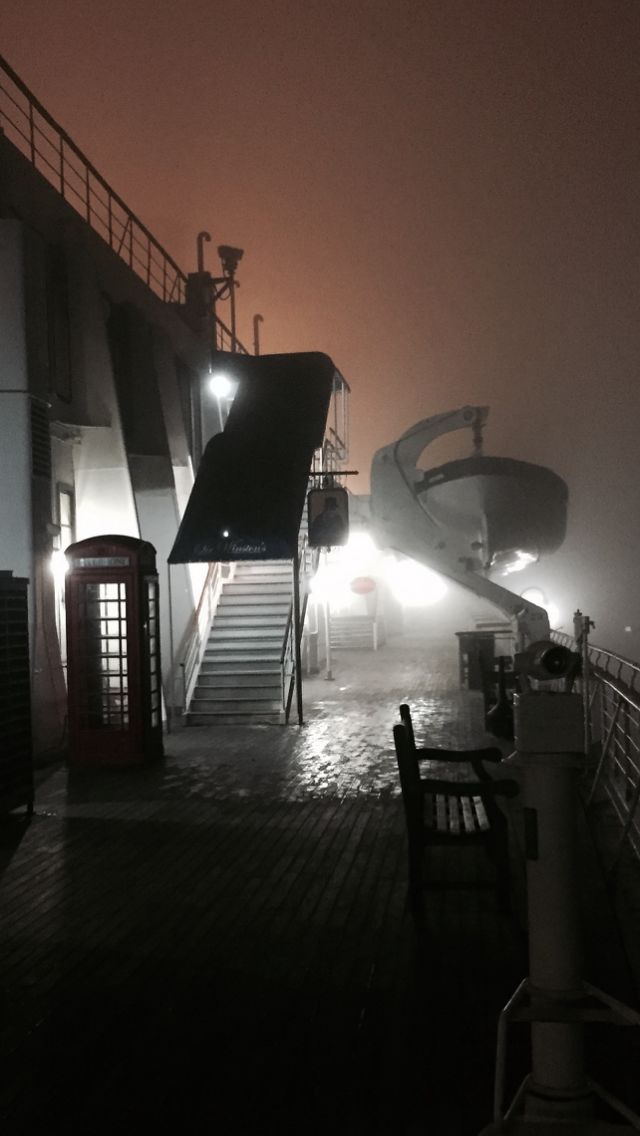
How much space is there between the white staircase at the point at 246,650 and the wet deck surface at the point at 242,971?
5812 mm

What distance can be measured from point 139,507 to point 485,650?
306 inches

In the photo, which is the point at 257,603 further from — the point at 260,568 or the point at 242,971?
the point at 242,971

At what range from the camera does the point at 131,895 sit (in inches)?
254

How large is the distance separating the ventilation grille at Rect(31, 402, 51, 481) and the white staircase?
5178 millimetres

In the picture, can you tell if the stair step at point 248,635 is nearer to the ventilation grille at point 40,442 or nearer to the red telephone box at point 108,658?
the red telephone box at point 108,658

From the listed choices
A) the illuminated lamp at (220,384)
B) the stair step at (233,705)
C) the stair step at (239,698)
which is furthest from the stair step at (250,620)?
the illuminated lamp at (220,384)

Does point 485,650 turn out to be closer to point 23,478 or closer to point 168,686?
point 168,686

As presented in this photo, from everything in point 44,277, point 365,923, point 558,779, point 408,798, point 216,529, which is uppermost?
point 44,277

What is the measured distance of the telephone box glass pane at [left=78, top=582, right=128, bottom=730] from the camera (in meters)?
11.6

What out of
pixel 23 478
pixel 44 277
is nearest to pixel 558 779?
pixel 23 478

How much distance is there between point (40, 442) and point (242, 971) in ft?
29.1

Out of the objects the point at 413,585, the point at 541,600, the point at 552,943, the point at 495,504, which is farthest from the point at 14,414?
the point at 541,600

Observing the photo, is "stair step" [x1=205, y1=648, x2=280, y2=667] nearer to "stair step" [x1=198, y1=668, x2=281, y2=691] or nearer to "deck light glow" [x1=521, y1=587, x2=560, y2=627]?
"stair step" [x1=198, y1=668, x2=281, y2=691]

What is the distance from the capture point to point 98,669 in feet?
38.8
